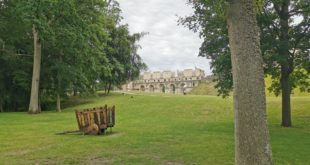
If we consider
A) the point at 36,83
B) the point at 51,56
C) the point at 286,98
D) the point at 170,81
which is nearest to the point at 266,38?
the point at 286,98

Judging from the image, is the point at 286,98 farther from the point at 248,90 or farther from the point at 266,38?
the point at 248,90

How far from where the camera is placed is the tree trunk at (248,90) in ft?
21.4

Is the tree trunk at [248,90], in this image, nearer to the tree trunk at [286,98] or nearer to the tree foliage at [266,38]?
the tree foliage at [266,38]

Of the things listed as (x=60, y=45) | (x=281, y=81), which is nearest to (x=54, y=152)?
(x=281, y=81)

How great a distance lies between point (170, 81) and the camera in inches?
3674

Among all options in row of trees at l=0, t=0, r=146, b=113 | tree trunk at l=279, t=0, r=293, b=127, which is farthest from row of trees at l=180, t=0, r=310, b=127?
row of trees at l=0, t=0, r=146, b=113

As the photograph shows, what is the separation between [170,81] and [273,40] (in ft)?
237

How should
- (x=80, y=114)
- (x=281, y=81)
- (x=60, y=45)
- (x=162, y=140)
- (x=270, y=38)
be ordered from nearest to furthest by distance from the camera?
(x=162, y=140), (x=80, y=114), (x=270, y=38), (x=281, y=81), (x=60, y=45)

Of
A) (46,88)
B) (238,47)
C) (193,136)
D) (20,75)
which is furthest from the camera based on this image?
(46,88)

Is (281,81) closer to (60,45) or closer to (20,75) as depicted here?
(60,45)

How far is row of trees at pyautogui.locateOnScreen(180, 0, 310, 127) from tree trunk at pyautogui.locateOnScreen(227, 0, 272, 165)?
14.6 m

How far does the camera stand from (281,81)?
23391 mm

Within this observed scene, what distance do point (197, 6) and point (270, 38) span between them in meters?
4.21

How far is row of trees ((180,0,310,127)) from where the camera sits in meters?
21.3
